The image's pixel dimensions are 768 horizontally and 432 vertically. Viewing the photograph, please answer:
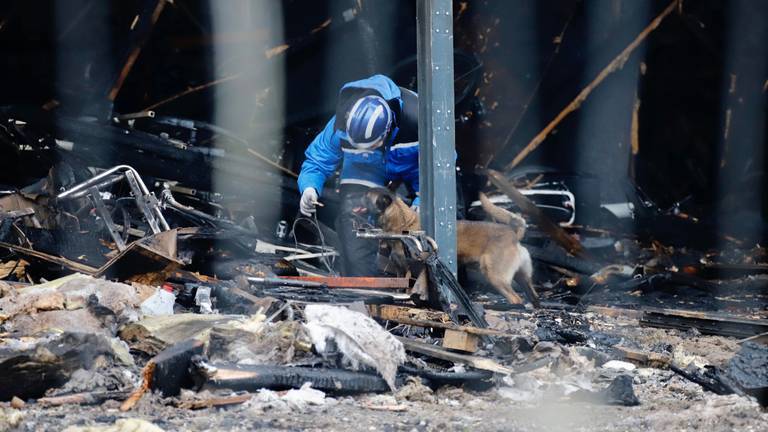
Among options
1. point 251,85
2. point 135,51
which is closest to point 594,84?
point 251,85

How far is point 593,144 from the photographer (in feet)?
37.5

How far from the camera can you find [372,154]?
8078 millimetres

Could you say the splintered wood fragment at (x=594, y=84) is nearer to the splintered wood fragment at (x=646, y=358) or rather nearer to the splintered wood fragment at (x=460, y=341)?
the splintered wood fragment at (x=646, y=358)

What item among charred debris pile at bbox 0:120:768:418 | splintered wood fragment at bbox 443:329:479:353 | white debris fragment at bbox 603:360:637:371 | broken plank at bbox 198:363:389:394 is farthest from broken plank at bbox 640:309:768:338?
broken plank at bbox 198:363:389:394

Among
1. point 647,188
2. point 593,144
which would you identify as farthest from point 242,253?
point 647,188

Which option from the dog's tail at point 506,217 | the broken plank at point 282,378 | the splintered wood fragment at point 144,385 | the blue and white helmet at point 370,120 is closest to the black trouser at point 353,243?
the blue and white helmet at point 370,120

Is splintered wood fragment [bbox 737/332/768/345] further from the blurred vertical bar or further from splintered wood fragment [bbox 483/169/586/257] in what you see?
the blurred vertical bar

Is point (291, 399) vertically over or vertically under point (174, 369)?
under

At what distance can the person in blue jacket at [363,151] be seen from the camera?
764 cm

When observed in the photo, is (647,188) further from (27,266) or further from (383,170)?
(27,266)

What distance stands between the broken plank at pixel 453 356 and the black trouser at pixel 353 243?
97.6 inches

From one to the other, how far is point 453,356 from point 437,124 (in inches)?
78.2

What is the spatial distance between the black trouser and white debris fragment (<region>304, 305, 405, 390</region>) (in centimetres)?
281

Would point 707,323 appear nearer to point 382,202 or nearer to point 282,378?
point 382,202
